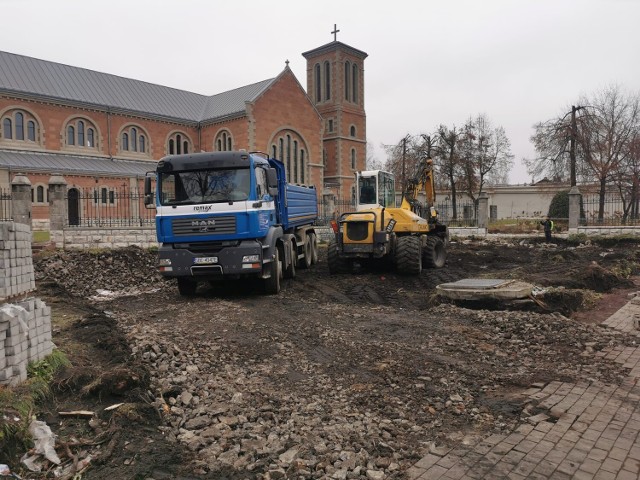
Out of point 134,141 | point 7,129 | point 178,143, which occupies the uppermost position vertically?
point 178,143

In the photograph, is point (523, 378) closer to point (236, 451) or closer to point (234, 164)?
point (236, 451)

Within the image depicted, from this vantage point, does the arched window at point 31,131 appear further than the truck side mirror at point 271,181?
Yes

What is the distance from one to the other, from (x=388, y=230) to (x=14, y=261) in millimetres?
9813

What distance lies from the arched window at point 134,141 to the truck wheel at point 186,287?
3010 centimetres

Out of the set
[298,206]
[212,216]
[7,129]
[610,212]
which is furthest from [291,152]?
[212,216]

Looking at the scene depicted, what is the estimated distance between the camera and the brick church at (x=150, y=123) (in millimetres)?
31625

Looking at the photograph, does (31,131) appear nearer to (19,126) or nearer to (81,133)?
(19,126)

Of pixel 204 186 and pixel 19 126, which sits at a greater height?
pixel 19 126

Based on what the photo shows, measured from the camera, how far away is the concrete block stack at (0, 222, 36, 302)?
16.5ft

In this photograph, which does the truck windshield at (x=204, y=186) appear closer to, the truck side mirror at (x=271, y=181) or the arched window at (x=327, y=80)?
the truck side mirror at (x=271, y=181)

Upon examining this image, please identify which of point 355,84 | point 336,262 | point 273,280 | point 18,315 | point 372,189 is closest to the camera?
point 18,315

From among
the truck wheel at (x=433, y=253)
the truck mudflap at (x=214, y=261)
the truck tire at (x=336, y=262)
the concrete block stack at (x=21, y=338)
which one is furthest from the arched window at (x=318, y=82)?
the concrete block stack at (x=21, y=338)

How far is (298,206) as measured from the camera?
14516 millimetres

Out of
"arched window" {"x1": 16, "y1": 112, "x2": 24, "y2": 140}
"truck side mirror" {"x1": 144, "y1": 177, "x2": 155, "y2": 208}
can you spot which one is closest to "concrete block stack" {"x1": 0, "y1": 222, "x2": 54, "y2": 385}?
"truck side mirror" {"x1": 144, "y1": 177, "x2": 155, "y2": 208}
